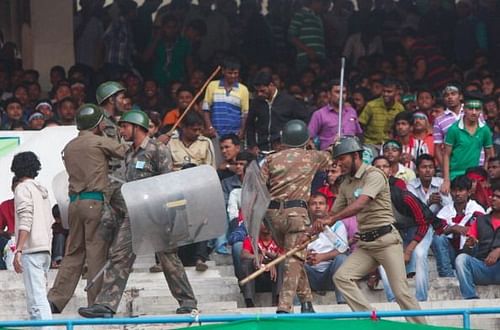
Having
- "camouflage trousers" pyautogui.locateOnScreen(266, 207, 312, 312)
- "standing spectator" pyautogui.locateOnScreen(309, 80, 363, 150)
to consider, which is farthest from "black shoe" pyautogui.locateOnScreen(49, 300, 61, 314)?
"standing spectator" pyautogui.locateOnScreen(309, 80, 363, 150)

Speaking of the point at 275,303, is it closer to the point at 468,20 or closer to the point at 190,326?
the point at 190,326

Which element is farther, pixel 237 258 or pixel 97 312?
pixel 237 258

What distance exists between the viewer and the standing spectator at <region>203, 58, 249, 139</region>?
71.7 ft

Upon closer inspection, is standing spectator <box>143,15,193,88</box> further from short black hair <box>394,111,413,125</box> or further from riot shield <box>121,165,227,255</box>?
riot shield <box>121,165,227,255</box>

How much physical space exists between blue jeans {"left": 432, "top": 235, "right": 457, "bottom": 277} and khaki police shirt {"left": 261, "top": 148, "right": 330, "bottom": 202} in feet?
5.90

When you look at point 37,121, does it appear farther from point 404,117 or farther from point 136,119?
point 136,119

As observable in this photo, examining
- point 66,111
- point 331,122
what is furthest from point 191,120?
point 66,111

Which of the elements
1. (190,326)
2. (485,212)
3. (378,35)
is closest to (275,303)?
(485,212)

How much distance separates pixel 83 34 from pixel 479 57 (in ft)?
17.2

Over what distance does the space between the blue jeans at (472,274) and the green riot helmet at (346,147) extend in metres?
2.17

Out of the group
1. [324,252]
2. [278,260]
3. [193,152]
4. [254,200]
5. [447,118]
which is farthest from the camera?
[447,118]

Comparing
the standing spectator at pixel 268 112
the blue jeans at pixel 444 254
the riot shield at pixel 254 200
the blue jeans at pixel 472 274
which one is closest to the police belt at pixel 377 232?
the riot shield at pixel 254 200

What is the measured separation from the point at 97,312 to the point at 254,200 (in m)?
1.85

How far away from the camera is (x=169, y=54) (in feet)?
→ 84.5
